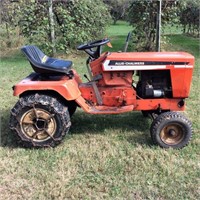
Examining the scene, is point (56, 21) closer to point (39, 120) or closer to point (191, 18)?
point (39, 120)

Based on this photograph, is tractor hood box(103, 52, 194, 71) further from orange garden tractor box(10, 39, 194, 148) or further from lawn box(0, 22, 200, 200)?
lawn box(0, 22, 200, 200)

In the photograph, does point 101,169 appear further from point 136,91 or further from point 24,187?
point 136,91

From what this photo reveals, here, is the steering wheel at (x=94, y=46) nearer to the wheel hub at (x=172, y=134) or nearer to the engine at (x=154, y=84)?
the engine at (x=154, y=84)

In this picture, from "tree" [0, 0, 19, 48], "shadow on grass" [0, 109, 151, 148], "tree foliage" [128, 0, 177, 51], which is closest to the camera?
"shadow on grass" [0, 109, 151, 148]

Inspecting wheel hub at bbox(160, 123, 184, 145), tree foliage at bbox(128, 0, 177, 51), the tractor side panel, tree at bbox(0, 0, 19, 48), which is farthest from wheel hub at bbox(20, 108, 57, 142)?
tree at bbox(0, 0, 19, 48)

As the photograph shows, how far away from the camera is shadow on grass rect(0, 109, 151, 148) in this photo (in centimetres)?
386

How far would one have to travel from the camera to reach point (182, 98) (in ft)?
12.4

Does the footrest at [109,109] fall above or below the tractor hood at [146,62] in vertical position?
below

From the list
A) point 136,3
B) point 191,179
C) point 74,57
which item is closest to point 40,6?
point 74,57

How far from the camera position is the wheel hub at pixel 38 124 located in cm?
354

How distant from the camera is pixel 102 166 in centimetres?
320

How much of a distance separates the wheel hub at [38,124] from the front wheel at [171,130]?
113cm

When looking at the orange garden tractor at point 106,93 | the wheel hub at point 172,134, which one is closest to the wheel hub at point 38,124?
the orange garden tractor at point 106,93

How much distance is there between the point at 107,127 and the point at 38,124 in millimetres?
1020
